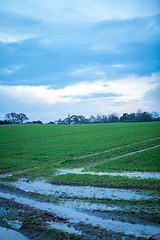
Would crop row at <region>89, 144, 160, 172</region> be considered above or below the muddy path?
below

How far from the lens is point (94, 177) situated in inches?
537

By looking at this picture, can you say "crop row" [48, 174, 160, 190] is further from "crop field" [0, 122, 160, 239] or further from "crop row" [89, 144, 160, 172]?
"crop row" [89, 144, 160, 172]

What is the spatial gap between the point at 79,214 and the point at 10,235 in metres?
2.71

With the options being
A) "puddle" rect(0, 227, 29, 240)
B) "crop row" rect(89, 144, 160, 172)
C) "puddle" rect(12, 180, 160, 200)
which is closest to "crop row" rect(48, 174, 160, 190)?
"puddle" rect(12, 180, 160, 200)

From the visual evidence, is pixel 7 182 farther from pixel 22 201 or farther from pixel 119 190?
pixel 119 190

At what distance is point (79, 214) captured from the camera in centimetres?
805

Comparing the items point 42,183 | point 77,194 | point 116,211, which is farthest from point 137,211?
point 42,183

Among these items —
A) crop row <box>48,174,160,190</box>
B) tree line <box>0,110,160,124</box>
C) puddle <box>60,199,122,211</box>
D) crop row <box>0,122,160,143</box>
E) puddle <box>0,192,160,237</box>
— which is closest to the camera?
puddle <box>0,192,160,237</box>

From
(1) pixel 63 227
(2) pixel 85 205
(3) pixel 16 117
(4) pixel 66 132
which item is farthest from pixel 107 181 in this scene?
(3) pixel 16 117

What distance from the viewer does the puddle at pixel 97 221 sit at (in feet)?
21.4

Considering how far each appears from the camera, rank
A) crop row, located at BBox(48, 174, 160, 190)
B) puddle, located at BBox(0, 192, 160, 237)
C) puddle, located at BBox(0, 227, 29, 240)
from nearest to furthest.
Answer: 1. puddle, located at BBox(0, 192, 160, 237)
2. puddle, located at BBox(0, 227, 29, 240)
3. crop row, located at BBox(48, 174, 160, 190)

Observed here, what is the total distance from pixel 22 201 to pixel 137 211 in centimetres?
561

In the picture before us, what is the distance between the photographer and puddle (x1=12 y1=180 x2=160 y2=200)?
990 centimetres

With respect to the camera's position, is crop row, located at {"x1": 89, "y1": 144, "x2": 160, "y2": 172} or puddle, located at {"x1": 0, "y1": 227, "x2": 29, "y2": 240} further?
crop row, located at {"x1": 89, "y1": 144, "x2": 160, "y2": 172}
